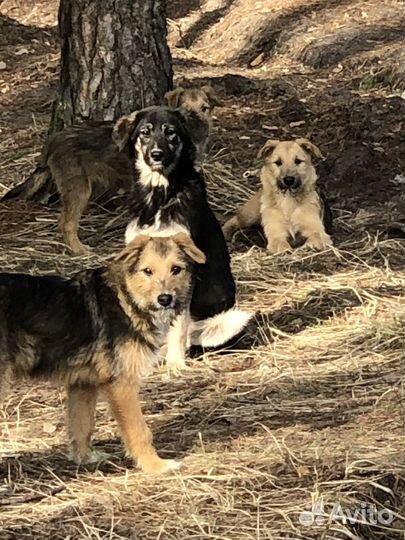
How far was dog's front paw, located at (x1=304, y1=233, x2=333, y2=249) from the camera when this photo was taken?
29.5 ft

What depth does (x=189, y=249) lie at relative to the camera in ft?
18.5

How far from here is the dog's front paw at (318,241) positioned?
29.5 ft

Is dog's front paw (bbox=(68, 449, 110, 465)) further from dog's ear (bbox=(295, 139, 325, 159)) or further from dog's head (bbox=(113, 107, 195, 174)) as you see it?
dog's ear (bbox=(295, 139, 325, 159))

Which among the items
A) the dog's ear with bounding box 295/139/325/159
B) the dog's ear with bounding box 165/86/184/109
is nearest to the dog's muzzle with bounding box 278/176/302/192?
the dog's ear with bounding box 295/139/325/159

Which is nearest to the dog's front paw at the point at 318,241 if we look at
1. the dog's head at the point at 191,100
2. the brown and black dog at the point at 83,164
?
the brown and black dog at the point at 83,164

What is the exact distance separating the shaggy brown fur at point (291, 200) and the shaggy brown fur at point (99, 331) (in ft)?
11.8

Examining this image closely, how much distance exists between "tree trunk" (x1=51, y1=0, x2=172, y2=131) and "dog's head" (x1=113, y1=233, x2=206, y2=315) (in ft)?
14.6

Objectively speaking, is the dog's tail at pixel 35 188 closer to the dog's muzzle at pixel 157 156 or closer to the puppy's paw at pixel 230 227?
the puppy's paw at pixel 230 227

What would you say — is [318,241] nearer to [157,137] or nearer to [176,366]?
[157,137]

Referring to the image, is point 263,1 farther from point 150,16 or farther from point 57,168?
point 57,168

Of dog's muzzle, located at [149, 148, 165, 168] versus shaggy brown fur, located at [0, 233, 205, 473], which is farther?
dog's muzzle, located at [149, 148, 165, 168]

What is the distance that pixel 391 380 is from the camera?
636cm

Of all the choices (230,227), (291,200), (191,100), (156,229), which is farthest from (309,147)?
(156,229)

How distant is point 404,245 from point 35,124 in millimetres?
4568
